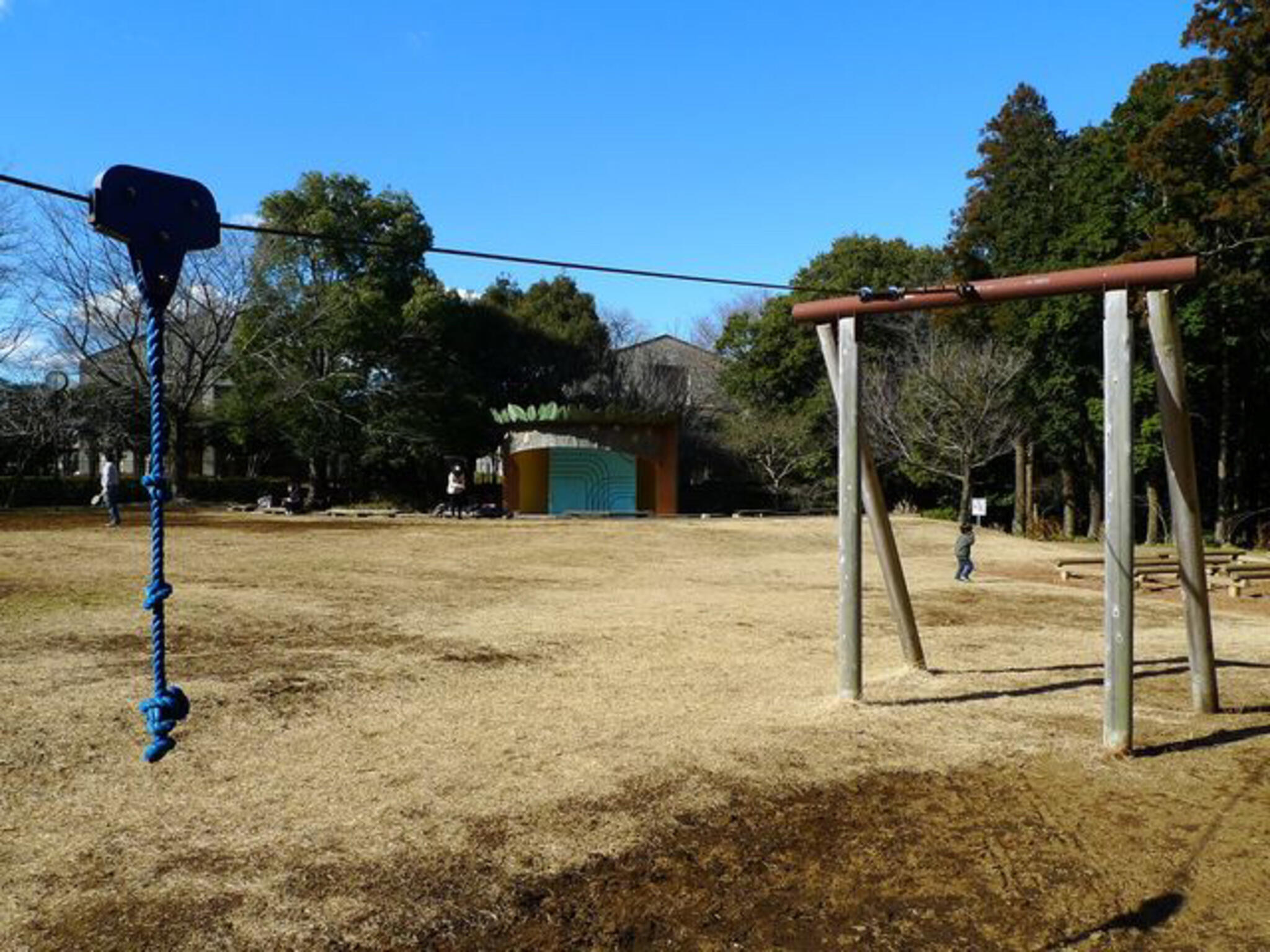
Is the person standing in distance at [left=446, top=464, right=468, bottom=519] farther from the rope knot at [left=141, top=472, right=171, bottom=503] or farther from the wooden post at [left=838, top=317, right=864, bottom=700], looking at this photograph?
the rope knot at [left=141, top=472, right=171, bottom=503]

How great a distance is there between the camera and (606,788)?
4.53 meters

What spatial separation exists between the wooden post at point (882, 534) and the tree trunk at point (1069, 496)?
966 inches

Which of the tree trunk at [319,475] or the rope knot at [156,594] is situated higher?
the tree trunk at [319,475]

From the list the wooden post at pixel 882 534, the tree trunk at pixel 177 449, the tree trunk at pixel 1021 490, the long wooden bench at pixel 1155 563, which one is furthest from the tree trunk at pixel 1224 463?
the tree trunk at pixel 177 449

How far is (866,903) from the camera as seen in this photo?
3.39m

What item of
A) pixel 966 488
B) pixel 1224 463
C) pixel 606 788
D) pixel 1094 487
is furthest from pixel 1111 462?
pixel 1094 487

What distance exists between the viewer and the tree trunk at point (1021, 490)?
96.4ft

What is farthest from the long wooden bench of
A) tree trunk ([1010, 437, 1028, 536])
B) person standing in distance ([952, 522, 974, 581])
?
tree trunk ([1010, 437, 1028, 536])

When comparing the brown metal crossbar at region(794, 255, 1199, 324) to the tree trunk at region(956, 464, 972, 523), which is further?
the tree trunk at region(956, 464, 972, 523)

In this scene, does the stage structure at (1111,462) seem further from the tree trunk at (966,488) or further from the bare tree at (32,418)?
the bare tree at (32,418)

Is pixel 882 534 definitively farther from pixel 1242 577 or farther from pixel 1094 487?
pixel 1094 487

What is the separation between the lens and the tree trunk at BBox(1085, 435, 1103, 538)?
27922 mm

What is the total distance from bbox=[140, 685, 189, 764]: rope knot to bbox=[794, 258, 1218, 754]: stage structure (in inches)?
175

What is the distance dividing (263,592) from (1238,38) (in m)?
24.4
